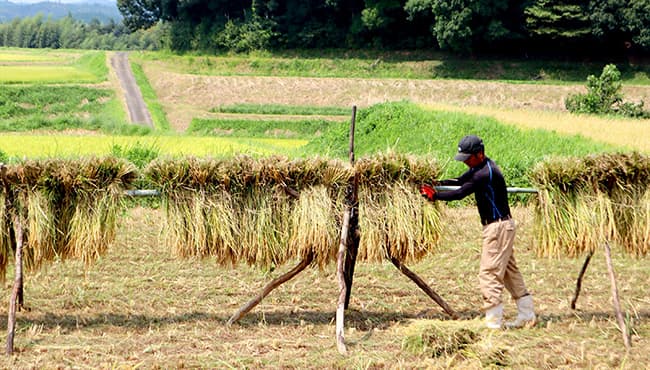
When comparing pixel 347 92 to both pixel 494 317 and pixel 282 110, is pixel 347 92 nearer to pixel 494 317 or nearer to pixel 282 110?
pixel 282 110

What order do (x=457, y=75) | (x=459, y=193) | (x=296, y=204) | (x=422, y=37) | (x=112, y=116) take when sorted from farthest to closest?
(x=422, y=37) < (x=457, y=75) < (x=112, y=116) < (x=296, y=204) < (x=459, y=193)

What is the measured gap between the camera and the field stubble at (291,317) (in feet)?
22.4

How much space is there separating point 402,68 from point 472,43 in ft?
15.7

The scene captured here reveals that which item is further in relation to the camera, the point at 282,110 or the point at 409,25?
the point at 409,25

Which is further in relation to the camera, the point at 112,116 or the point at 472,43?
the point at 472,43

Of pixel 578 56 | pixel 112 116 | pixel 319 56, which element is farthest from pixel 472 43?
pixel 112 116

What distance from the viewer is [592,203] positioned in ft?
26.7

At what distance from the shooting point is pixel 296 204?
8008mm

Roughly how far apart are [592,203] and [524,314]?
142cm

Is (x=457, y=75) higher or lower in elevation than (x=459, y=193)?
lower

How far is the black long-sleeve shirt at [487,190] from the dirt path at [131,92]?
1084 inches

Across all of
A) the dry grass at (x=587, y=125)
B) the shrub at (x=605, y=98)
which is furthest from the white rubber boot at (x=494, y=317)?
the shrub at (x=605, y=98)

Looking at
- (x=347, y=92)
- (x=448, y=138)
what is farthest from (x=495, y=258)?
(x=347, y=92)

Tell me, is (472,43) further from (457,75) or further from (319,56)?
(319,56)
